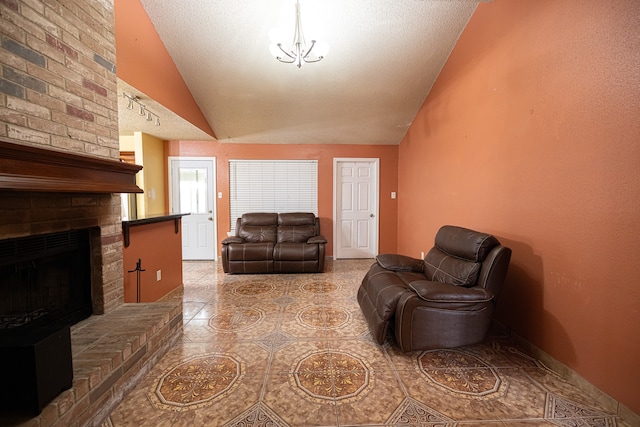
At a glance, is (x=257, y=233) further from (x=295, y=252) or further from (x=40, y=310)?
(x=40, y=310)

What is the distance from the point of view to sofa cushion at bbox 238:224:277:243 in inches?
172

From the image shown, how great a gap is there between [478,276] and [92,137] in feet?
9.90

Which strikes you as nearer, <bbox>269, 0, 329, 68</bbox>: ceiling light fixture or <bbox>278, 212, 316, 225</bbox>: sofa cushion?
<bbox>269, 0, 329, 68</bbox>: ceiling light fixture

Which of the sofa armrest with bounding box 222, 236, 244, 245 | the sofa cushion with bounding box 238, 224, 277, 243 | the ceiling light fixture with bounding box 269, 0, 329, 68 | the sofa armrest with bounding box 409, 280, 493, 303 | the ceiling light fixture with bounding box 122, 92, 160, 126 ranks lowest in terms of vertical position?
the sofa armrest with bounding box 409, 280, 493, 303

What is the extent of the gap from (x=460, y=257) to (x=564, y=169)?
941mm

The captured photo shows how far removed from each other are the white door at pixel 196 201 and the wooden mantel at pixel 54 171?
315 cm

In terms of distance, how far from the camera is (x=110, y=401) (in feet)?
4.56

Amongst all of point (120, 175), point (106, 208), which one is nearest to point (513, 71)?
point (120, 175)

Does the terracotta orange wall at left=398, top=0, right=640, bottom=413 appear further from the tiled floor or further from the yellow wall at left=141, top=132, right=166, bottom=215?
the yellow wall at left=141, top=132, right=166, bottom=215

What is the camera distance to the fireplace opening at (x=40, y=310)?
1055 millimetres

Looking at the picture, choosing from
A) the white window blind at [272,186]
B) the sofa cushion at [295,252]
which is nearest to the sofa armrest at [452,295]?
the sofa cushion at [295,252]

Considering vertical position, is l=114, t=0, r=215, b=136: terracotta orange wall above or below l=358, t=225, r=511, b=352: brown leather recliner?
above

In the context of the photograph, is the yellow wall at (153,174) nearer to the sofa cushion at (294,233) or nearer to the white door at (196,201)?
the white door at (196,201)

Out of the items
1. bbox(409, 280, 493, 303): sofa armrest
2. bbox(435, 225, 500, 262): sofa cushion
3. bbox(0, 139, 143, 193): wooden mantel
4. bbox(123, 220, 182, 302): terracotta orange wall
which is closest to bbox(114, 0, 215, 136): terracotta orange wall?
bbox(0, 139, 143, 193): wooden mantel
